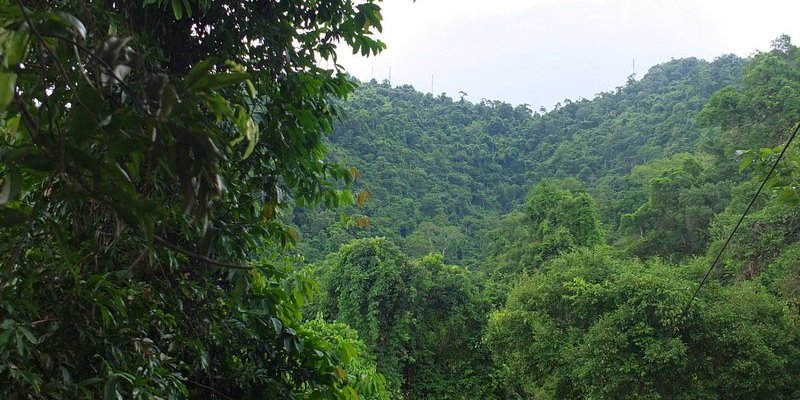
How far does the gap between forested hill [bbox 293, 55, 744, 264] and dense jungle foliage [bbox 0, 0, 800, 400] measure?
0.33 metres

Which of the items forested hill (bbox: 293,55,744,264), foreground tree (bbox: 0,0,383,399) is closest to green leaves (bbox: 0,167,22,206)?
foreground tree (bbox: 0,0,383,399)

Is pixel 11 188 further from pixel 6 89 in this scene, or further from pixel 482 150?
pixel 482 150

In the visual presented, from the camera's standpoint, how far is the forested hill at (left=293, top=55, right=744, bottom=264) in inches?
1012

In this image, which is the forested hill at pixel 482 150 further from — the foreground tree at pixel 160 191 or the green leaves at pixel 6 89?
the green leaves at pixel 6 89

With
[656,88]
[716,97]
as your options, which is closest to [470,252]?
[716,97]

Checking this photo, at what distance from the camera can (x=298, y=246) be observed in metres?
11.9

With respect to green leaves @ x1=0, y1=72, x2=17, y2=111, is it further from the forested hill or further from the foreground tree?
the forested hill

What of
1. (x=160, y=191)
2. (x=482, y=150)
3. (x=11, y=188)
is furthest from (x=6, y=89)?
(x=482, y=150)

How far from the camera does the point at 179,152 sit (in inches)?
25.5

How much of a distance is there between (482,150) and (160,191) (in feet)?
113

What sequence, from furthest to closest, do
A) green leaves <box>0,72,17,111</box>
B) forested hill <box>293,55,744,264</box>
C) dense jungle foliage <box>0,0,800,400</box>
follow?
forested hill <box>293,55,744,264</box>
dense jungle foliage <box>0,0,800,400</box>
green leaves <box>0,72,17,111</box>

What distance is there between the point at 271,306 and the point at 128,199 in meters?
1.61

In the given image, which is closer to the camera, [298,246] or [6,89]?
[6,89]

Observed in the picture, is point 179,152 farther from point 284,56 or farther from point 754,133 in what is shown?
point 754,133
